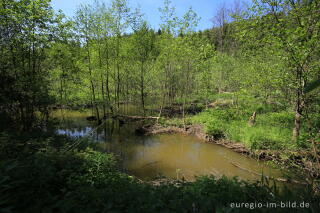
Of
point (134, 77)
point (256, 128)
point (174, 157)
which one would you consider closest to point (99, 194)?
point (174, 157)

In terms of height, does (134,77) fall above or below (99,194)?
above

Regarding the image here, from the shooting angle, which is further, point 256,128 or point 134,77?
point 134,77

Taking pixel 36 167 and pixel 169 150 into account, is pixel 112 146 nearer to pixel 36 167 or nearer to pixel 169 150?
pixel 169 150

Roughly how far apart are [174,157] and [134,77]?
32.6 ft

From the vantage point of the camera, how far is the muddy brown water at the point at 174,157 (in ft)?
20.5

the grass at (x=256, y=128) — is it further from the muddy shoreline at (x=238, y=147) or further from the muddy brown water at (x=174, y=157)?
the muddy brown water at (x=174, y=157)

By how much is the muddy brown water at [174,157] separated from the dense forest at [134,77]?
83cm

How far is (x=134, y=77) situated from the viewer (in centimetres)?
1529

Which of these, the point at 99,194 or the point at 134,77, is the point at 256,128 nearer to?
the point at 99,194

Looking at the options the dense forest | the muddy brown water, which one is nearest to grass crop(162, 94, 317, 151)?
the dense forest

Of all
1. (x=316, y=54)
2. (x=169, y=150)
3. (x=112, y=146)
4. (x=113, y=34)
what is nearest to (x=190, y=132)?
(x=169, y=150)

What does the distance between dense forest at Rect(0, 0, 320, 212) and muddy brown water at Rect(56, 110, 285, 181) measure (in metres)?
0.83

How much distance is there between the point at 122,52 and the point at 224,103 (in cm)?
1222

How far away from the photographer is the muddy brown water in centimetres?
624
